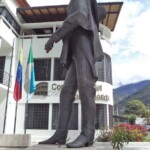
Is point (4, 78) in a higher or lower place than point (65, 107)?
higher

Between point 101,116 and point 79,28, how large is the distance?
14.9 metres

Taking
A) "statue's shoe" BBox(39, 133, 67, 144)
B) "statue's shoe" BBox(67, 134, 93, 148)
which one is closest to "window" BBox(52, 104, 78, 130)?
"statue's shoe" BBox(39, 133, 67, 144)

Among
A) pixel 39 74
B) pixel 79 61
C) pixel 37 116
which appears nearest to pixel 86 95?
pixel 79 61

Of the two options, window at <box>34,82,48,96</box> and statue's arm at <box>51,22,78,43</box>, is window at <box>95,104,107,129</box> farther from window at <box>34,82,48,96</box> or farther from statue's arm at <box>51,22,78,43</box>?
statue's arm at <box>51,22,78,43</box>

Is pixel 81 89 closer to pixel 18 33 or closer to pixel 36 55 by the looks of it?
pixel 36 55

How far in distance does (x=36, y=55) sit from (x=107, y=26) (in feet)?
24.4

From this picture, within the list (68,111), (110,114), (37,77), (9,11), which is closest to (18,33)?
(9,11)

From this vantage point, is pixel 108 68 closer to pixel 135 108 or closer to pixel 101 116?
pixel 101 116

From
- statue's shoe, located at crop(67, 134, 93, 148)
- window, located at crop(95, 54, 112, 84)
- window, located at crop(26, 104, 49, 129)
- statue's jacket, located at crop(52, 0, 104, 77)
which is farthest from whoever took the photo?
window, located at crop(95, 54, 112, 84)

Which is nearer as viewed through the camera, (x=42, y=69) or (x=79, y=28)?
(x=79, y=28)

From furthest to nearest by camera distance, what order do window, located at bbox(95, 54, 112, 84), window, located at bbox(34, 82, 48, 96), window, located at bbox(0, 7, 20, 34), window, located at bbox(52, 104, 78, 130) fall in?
window, located at bbox(95, 54, 112, 84)
window, located at bbox(34, 82, 48, 96)
window, located at bbox(52, 104, 78, 130)
window, located at bbox(0, 7, 20, 34)

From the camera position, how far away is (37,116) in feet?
61.8

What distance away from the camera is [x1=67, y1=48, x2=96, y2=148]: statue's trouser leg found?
173 inches

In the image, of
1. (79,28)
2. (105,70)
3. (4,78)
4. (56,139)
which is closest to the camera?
(56,139)
